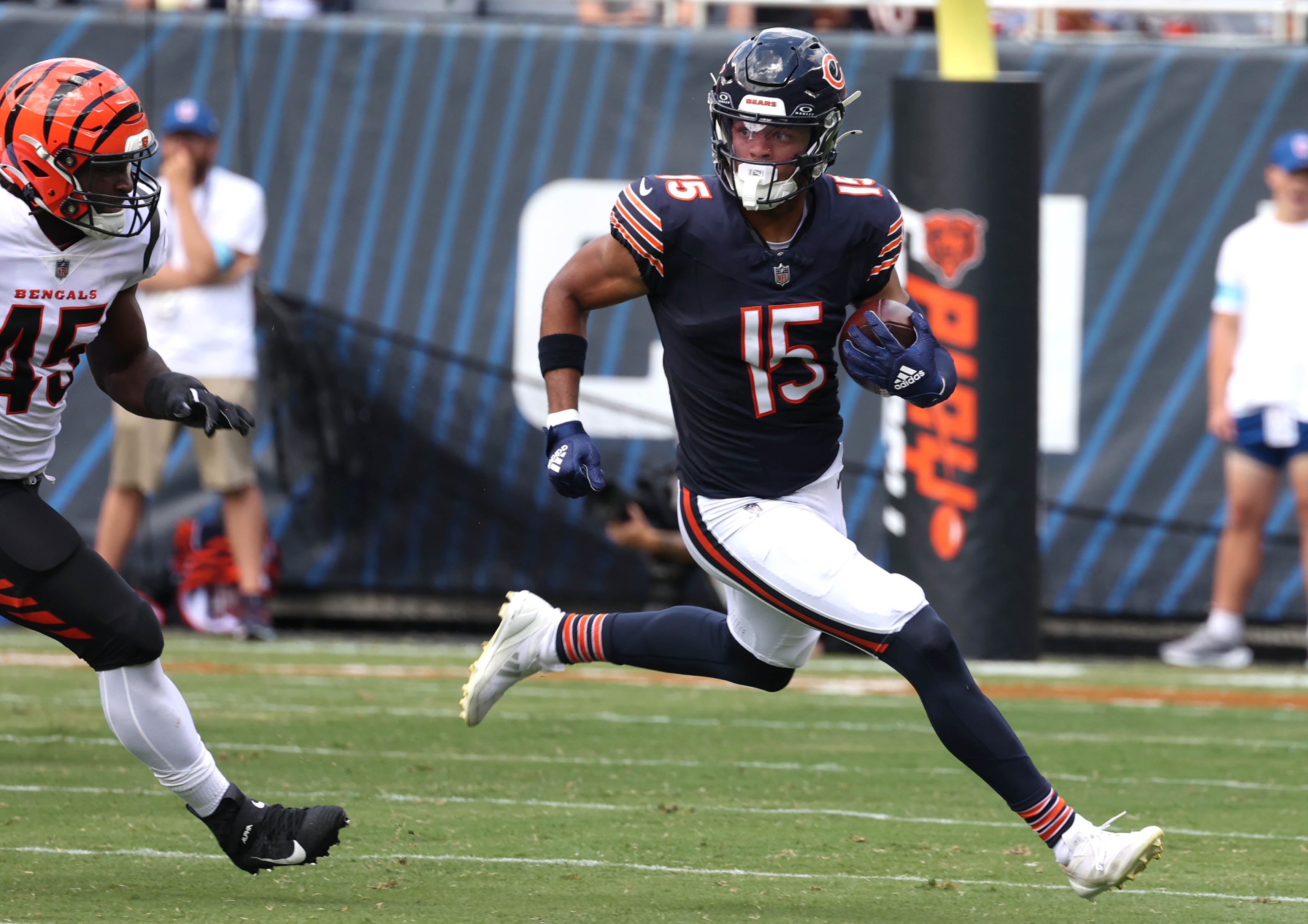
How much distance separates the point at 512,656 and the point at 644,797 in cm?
60

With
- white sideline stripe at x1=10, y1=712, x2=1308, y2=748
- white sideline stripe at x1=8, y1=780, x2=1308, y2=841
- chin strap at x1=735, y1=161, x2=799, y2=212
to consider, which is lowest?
white sideline stripe at x1=10, y1=712, x2=1308, y2=748

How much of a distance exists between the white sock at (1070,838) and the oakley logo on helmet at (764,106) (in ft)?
5.25

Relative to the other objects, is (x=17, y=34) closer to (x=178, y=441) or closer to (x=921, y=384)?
(x=178, y=441)

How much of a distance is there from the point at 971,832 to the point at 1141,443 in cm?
442

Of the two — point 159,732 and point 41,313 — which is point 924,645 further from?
point 41,313

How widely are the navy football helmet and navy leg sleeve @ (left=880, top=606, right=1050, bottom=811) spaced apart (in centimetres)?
98

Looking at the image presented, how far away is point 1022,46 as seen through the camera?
9.14 m

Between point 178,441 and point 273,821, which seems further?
point 178,441

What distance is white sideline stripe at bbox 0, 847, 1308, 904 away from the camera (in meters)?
4.34

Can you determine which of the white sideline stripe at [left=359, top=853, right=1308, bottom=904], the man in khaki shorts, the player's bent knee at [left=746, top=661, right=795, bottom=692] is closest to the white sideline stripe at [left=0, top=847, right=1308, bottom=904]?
the white sideline stripe at [left=359, top=853, right=1308, bottom=904]

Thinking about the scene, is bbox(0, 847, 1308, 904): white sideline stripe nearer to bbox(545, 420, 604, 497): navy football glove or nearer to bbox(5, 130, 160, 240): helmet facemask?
bbox(545, 420, 604, 497): navy football glove

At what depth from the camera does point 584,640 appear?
4.94 metres

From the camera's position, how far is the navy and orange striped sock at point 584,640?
16.2 ft

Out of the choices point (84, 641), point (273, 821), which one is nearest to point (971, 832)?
point (273, 821)
